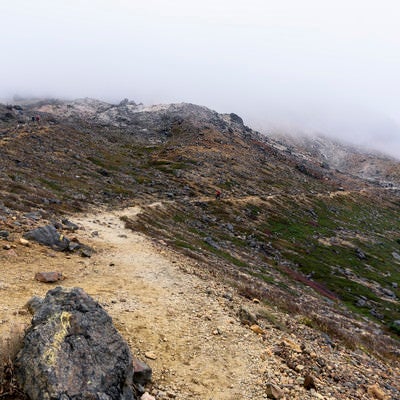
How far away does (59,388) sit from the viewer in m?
8.40

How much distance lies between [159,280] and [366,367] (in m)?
12.2

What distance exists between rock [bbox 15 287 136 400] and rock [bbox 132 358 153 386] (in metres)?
0.95

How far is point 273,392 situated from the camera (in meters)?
12.3

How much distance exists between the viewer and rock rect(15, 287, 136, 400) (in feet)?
28.2

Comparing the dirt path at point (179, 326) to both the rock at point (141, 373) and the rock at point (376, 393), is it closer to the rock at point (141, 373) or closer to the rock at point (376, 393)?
the rock at point (141, 373)

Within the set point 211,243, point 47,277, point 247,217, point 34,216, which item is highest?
point 47,277

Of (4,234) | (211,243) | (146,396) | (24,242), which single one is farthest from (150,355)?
(211,243)

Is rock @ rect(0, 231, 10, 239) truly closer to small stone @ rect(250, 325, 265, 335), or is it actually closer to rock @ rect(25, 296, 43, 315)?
rock @ rect(25, 296, 43, 315)

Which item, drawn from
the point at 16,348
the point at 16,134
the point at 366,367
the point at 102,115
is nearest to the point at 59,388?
the point at 16,348

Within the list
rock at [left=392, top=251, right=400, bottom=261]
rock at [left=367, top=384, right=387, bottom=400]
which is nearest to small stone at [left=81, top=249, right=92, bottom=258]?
rock at [left=367, top=384, right=387, bottom=400]

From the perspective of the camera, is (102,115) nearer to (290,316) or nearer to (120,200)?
(120,200)

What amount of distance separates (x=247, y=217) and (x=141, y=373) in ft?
234

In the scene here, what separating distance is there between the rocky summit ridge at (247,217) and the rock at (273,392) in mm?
65

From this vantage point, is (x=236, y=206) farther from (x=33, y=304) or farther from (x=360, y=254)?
(x=33, y=304)
